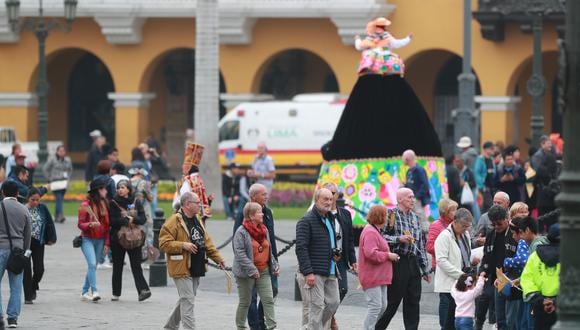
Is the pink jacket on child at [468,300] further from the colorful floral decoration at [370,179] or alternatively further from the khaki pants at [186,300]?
the colorful floral decoration at [370,179]

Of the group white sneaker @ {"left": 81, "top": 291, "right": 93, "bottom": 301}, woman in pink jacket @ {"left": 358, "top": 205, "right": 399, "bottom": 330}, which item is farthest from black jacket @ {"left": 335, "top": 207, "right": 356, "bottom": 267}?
white sneaker @ {"left": 81, "top": 291, "right": 93, "bottom": 301}

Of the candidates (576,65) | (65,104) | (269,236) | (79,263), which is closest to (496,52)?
(65,104)

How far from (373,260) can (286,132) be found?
26.3 meters

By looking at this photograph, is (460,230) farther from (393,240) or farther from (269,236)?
(269,236)

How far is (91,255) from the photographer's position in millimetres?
18812

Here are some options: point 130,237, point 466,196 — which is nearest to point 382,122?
point 466,196

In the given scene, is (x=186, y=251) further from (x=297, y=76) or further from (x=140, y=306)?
(x=297, y=76)

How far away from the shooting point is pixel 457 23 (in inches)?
1668

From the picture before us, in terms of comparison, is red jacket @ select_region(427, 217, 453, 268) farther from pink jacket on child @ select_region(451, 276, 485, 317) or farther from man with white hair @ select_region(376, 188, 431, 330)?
pink jacket on child @ select_region(451, 276, 485, 317)

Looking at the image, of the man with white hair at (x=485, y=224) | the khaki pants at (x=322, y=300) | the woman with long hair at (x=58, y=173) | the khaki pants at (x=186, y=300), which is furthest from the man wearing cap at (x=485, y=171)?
the khaki pants at (x=186, y=300)

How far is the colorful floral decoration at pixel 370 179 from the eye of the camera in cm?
2436

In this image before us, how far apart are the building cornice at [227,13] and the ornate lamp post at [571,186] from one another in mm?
32968

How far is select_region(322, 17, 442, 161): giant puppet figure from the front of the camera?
24266 mm

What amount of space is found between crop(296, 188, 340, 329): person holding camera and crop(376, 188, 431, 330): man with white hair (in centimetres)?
56
